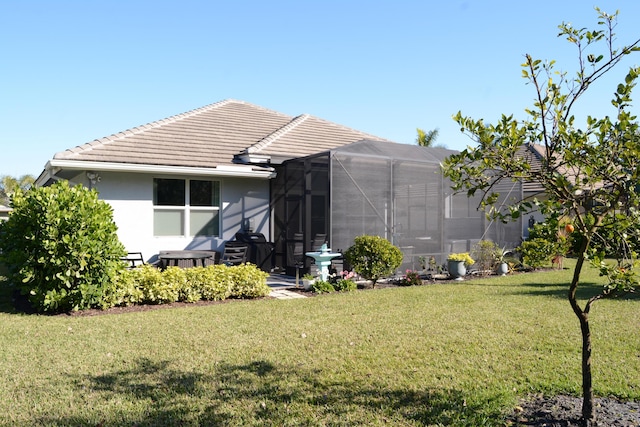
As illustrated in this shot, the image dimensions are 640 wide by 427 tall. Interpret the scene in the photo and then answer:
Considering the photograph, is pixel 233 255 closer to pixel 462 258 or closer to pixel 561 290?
pixel 462 258

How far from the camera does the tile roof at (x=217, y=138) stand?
500 inches

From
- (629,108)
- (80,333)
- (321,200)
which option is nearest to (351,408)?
(629,108)

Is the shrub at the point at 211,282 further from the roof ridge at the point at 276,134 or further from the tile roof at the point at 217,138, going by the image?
the roof ridge at the point at 276,134

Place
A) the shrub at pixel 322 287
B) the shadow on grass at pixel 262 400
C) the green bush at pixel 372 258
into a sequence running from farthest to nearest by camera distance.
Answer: the green bush at pixel 372 258
the shrub at pixel 322 287
the shadow on grass at pixel 262 400

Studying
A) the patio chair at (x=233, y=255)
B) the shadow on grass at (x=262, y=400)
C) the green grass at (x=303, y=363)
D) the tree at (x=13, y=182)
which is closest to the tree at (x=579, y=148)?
the shadow on grass at (x=262, y=400)

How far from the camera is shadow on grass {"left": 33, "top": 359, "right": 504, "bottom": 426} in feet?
12.7

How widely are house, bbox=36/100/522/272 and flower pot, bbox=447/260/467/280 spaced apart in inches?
31.7

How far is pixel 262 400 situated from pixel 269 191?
10.8 metres

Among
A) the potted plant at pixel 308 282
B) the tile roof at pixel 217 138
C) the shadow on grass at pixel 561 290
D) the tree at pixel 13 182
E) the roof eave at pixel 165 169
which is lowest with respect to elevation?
the shadow on grass at pixel 561 290

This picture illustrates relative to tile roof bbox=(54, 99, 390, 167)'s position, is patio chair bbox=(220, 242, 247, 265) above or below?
below

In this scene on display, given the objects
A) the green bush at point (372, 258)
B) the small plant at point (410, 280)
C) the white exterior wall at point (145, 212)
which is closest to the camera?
the green bush at point (372, 258)

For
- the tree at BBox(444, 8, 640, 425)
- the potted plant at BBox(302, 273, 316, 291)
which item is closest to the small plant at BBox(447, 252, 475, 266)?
the potted plant at BBox(302, 273, 316, 291)

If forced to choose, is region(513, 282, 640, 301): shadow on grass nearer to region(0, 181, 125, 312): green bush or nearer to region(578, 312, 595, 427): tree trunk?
region(578, 312, 595, 427): tree trunk

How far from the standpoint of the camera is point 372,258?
1147 cm
